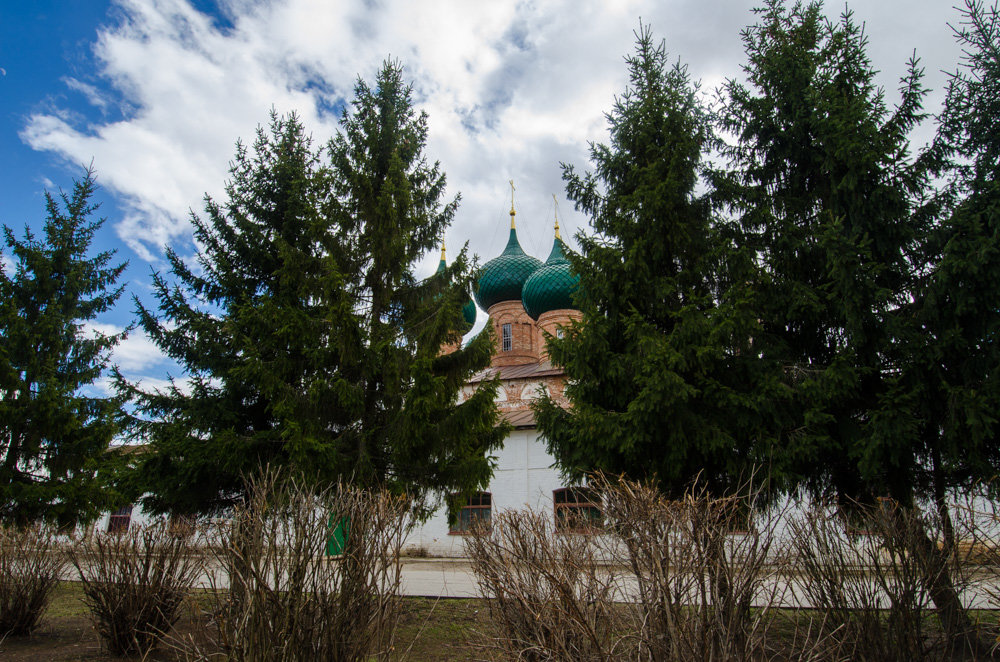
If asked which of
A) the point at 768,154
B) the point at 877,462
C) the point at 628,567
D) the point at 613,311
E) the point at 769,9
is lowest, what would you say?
the point at 628,567

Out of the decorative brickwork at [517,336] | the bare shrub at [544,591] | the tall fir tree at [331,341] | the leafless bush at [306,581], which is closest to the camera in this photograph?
the bare shrub at [544,591]

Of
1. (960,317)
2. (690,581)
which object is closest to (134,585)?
(690,581)

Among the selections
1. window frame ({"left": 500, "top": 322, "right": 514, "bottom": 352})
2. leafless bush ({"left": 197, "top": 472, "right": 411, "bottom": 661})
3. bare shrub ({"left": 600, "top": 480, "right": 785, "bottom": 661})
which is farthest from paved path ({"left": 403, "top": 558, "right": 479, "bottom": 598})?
window frame ({"left": 500, "top": 322, "right": 514, "bottom": 352})

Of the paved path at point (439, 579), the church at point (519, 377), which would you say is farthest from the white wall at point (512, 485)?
the paved path at point (439, 579)

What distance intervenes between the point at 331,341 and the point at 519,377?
13401 mm

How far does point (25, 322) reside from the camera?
12211mm

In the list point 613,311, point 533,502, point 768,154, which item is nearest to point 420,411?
point 613,311

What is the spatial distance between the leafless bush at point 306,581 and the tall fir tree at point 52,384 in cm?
902

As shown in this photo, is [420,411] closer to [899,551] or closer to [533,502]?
[899,551]

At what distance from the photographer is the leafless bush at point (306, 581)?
314 cm

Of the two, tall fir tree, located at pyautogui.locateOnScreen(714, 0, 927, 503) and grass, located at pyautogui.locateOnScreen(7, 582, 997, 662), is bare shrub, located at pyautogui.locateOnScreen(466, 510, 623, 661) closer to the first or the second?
grass, located at pyautogui.locateOnScreen(7, 582, 997, 662)

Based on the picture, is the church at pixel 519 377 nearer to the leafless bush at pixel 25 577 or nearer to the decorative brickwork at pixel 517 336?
the decorative brickwork at pixel 517 336

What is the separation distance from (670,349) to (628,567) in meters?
3.91

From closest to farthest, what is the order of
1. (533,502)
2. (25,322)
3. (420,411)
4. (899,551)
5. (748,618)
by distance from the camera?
(748,618) → (899,551) → (420,411) → (25,322) → (533,502)
